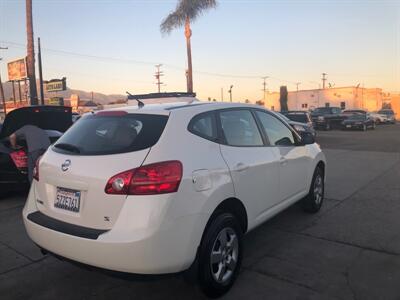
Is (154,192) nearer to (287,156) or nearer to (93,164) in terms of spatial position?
(93,164)

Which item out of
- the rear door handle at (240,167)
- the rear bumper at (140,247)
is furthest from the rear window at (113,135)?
the rear door handle at (240,167)

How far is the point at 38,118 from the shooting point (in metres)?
7.10

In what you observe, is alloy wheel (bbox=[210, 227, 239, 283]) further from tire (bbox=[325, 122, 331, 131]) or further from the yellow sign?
the yellow sign

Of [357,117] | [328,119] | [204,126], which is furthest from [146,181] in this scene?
[357,117]

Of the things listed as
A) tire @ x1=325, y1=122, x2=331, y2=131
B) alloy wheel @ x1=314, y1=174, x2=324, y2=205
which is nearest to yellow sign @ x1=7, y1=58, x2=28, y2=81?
tire @ x1=325, y1=122, x2=331, y2=131

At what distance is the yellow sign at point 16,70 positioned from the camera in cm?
3294

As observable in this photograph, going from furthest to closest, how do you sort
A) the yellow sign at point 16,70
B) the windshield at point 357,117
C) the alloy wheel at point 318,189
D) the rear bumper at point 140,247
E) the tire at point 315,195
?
the yellow sign at point 16,70 → the windshield at point 357,117 → the alloy wheel at point 318,189 → the tire at point 315,195 → the rear bumper at point 140,247

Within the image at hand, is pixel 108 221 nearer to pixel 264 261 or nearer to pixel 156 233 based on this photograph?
pixel 156 233

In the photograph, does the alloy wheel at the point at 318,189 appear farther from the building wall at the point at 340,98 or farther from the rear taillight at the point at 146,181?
the building wall at the point at 340,98

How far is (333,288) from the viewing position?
11.4ft

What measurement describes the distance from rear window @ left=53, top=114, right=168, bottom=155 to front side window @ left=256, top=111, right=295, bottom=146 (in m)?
1.61

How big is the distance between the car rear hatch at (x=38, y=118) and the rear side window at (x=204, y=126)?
434cm

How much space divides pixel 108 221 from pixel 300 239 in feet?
8.88

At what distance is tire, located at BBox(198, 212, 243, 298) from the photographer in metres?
3.12
